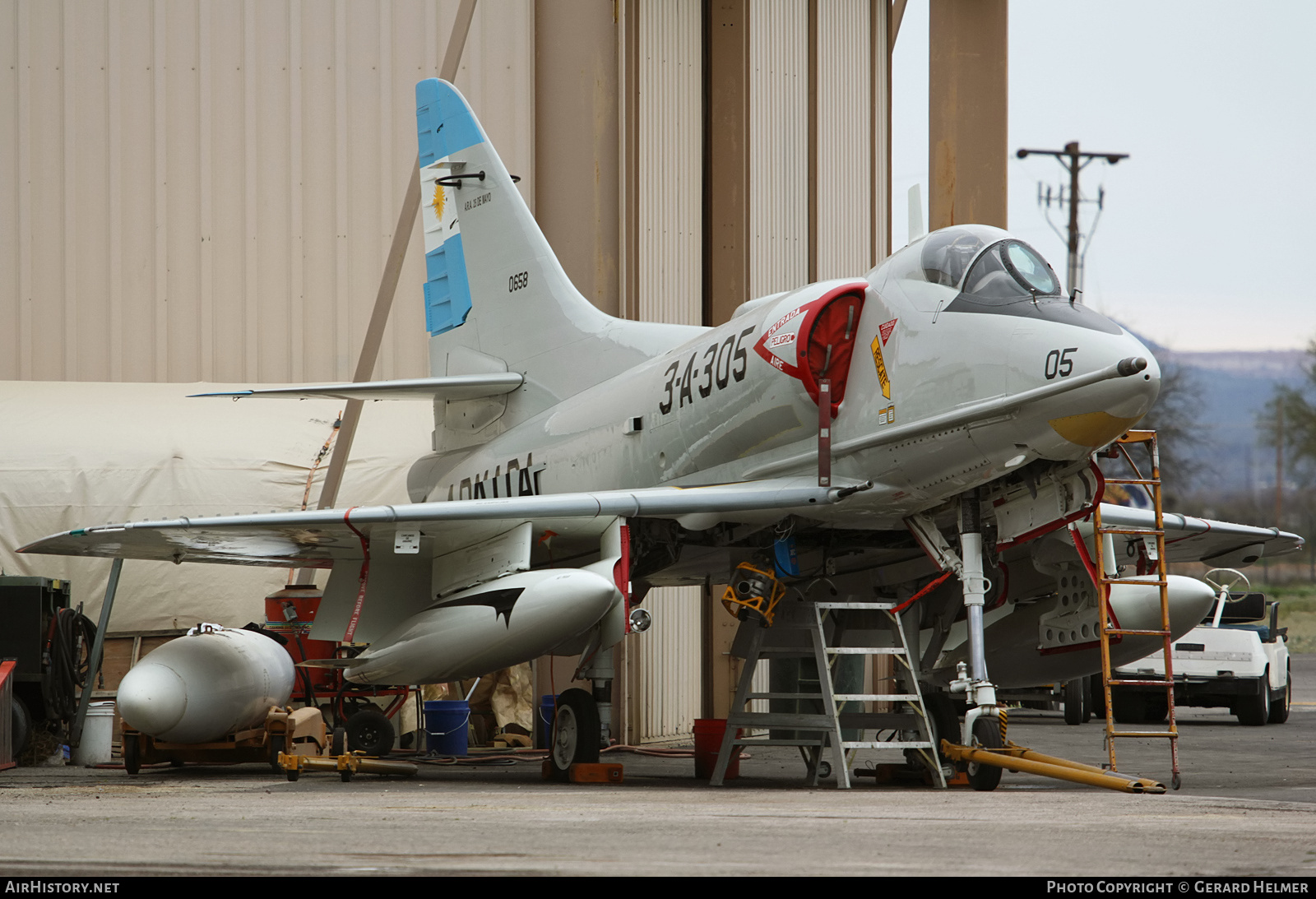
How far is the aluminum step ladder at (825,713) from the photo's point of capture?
29.3 feet

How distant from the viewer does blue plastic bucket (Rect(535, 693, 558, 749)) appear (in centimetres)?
1398

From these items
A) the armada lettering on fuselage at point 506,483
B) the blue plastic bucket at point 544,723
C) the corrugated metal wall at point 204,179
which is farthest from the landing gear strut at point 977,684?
the corrugated metal wall at point 204,179

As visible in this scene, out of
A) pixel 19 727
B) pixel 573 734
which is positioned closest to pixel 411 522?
pixel 573 734

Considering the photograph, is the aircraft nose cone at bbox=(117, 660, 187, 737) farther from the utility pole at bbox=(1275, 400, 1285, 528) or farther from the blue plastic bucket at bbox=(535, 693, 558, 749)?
the utility pole at bbox=(1275, 400, 1285, 528)

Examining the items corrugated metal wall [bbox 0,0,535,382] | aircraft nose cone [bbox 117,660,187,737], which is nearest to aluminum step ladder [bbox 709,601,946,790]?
aircraft nose cone [bbox 117,660,187,737]

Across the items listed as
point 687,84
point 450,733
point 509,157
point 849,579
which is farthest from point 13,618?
point 687,84

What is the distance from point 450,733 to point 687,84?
7828mm

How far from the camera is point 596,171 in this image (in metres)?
→ 14.7

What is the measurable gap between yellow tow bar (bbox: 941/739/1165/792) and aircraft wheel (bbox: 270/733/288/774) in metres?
5.17

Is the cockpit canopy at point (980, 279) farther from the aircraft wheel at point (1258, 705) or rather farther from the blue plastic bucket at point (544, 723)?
the aircraft wheel at point (1258, 705)

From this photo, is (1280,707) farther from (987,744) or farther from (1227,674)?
(987,744)

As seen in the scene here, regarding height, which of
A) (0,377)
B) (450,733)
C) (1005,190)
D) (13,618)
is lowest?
(450,733)

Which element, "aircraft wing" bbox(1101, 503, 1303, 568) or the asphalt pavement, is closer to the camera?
the asphalt pavement

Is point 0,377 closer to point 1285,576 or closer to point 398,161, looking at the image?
point 398,161
